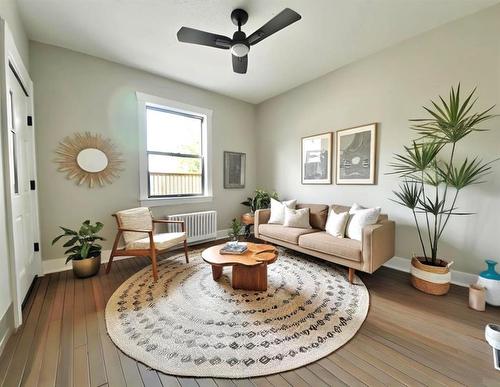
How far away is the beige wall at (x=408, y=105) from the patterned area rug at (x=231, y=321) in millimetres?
1201

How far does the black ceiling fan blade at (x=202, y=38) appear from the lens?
1.95 metres

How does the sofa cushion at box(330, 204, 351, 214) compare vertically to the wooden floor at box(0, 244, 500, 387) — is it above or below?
above

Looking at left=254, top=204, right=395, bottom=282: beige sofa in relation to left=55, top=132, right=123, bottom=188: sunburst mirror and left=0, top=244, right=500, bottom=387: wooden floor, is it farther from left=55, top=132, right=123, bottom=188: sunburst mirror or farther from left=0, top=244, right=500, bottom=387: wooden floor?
left=55, top=132, right=123, bottom=188: sunburst mirror

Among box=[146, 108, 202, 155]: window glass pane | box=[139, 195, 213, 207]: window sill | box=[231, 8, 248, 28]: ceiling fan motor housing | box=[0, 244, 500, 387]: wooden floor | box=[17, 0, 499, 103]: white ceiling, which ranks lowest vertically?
box=[0, 244, 500, 387]: wooden floor

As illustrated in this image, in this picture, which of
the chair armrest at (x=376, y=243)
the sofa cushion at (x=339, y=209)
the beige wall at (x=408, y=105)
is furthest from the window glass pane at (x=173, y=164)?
the chair armrest at (x=376, y=243)

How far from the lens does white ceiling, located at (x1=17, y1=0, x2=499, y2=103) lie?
2.05 m

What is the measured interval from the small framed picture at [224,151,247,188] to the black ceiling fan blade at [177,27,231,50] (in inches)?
89.2

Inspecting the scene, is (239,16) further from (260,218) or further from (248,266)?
(260,218)

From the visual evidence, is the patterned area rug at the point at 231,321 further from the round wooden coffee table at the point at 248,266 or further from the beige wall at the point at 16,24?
the beige wall at the point at 16,24

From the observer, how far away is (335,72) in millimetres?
3312

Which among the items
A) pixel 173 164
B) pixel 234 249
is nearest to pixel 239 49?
pixel 234 249

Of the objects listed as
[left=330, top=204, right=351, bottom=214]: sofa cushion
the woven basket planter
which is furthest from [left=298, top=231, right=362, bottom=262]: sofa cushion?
the woven basket planter

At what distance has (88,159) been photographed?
2.83 m

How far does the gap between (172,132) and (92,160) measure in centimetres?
130
